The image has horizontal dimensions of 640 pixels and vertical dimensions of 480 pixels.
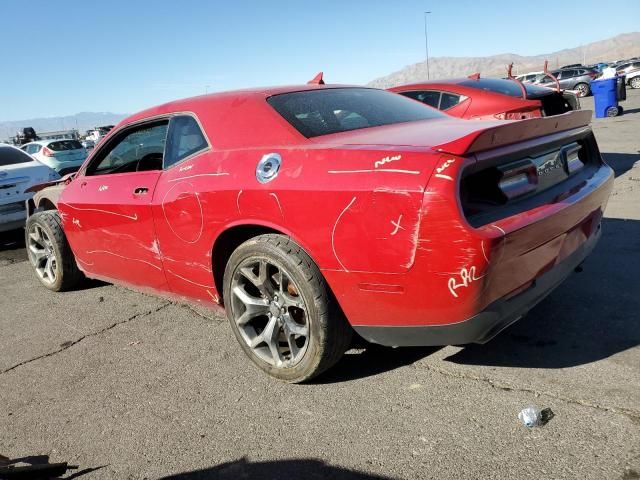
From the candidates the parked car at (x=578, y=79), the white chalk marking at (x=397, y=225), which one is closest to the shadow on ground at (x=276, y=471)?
the white chalk marking at (x=397, y=225)

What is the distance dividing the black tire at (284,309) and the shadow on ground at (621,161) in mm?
6565

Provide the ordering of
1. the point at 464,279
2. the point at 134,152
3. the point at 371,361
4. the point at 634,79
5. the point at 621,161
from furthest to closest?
the point at 634,79 < the point at 621,161 < the point at 134,152 < the point at 371,361 < the point at 464,279

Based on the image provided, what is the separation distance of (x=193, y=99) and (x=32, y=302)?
268cm

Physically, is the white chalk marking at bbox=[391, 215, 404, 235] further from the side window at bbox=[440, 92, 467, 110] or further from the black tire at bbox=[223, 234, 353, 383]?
the side window at bbox=[440, 92, 467, 110]

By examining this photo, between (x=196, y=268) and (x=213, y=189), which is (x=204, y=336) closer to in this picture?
(x=196, y=268)

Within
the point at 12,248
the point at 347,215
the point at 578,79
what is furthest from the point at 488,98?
the point at 578,79

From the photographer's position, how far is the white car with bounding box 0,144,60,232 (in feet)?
24.6

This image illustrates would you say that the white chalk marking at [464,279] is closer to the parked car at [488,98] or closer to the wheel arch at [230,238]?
the wheel arch at [230,238]

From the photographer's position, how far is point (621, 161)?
8594mm

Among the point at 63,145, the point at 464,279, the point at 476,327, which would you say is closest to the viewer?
the point at 464,279

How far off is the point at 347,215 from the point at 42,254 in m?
3.94

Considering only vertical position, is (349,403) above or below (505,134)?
below

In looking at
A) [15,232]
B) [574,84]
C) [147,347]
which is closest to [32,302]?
[147,347]

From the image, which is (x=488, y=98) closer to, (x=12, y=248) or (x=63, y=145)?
(x=12, y=248)
